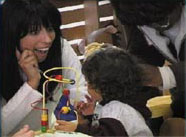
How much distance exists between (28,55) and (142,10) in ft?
0.62

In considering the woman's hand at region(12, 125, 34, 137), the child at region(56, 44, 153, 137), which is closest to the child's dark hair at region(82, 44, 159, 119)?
the child at region(56, 44, 153, 137)

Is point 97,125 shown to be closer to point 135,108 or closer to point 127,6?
point 135,108

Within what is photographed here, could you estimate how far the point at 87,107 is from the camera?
0.53 m

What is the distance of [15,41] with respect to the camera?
0.48 m

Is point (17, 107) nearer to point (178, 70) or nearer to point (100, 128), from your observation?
point (100, 128)

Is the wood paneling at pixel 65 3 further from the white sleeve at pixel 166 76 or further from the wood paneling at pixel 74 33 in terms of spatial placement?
the white sleeve at pixel 166 76

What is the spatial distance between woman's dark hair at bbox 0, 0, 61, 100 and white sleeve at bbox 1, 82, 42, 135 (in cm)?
2

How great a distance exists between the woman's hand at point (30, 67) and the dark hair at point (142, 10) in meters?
0.15

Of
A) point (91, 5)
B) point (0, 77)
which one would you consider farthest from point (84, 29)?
point (0, 77)

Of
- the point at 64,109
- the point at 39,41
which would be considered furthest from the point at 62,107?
the point at 39,41

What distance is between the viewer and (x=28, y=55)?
0.48m

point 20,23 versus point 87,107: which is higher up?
point 20,23

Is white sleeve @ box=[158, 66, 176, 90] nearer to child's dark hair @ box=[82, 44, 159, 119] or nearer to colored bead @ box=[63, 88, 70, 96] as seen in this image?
child's dark hair @ box=[82, 44, 159, 119]

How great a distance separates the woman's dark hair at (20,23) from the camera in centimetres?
47
